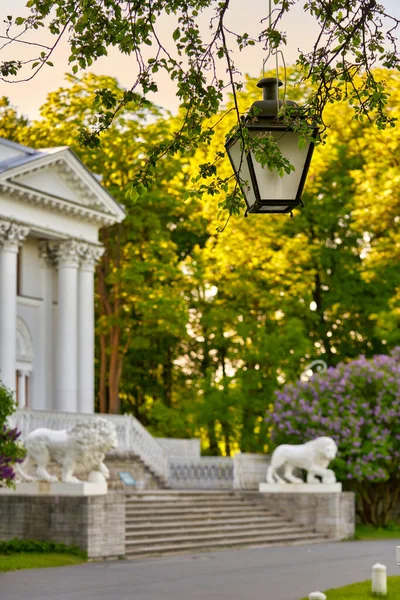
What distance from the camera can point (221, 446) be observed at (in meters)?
50.2

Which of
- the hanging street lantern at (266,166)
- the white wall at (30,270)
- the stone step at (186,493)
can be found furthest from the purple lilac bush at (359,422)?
the hanging street lantern at (266,166)

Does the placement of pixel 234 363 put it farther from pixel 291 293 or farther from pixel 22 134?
pixel 22 134

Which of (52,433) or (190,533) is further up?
(52,433)

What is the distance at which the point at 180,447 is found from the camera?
131 feet

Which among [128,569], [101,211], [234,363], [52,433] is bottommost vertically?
[128,569]

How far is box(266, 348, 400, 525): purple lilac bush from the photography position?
106ft

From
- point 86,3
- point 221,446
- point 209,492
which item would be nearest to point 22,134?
point 221,446

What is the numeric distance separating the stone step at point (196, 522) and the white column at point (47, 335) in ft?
38.2

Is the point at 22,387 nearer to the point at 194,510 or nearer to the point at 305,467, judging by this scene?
the point at 305,467

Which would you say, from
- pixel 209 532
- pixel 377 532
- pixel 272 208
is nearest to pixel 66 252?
pixel 377 532

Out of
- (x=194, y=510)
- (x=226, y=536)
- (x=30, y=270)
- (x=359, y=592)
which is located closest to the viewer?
(x=359, y=592)

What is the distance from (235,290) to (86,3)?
33171 mm

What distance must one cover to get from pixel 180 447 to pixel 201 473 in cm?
431

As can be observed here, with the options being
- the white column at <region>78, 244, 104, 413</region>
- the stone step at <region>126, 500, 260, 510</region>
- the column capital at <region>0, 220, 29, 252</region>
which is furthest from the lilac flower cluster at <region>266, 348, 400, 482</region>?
the column capital at <region>0, 220, 29, 252</region>
